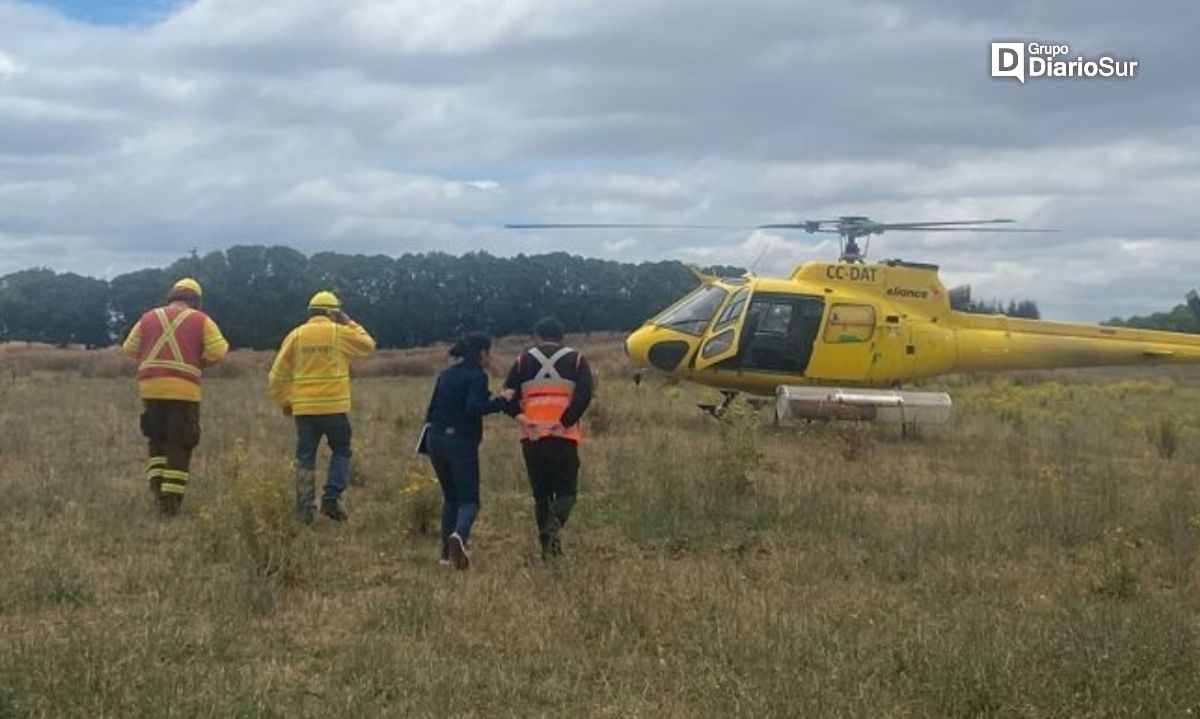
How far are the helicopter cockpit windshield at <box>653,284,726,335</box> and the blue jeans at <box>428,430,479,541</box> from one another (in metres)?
9.13

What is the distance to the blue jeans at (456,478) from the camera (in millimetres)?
8344

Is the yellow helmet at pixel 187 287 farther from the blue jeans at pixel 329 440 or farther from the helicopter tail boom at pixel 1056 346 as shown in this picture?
the helicopter tail boom at pixel 1056 346

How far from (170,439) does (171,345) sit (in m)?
0.75

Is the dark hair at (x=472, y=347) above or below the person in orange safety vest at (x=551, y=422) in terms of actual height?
above

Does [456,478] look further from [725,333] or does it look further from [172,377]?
[725,333]

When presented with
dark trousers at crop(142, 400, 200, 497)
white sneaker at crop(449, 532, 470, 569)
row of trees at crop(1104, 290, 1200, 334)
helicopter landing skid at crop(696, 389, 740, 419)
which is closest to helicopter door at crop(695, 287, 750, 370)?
helicopter landing skid at crop(696, 389, 740, 419)

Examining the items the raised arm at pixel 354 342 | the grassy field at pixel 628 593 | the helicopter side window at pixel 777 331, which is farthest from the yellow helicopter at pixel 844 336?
the raised arm at pixel 354 342

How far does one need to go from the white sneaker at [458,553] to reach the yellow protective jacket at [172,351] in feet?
10.2

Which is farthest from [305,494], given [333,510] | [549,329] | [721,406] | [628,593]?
[721,406]

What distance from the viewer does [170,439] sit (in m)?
9.95

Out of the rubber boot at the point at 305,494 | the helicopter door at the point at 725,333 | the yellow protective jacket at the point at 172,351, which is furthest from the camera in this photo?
the helicopter door at the point at 725,333

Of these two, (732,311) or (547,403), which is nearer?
(547,403)

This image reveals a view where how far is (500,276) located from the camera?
85.0ft

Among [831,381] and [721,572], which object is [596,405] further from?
[721,572]
